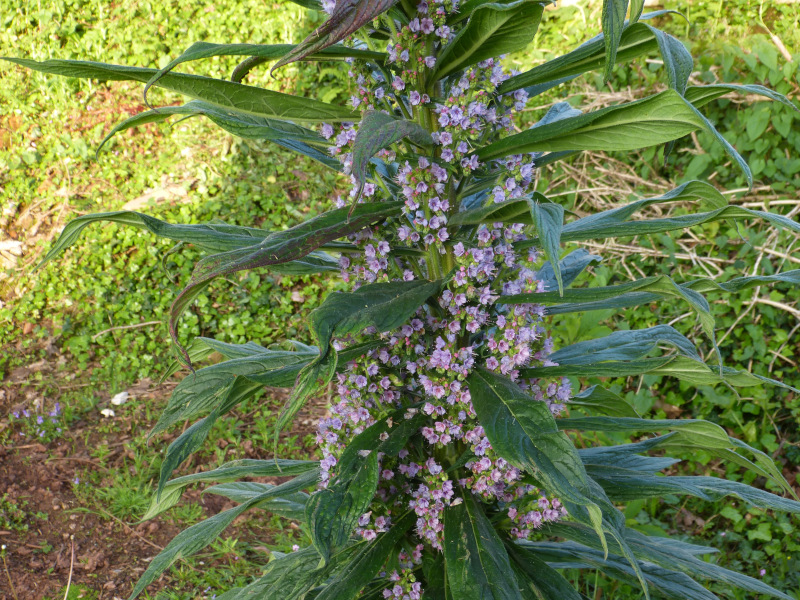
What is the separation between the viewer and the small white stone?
3.70m

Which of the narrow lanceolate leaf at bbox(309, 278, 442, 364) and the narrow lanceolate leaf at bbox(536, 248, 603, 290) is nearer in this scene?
the narrow lanceolate leaf at bbox(309, 278, 442, 364)

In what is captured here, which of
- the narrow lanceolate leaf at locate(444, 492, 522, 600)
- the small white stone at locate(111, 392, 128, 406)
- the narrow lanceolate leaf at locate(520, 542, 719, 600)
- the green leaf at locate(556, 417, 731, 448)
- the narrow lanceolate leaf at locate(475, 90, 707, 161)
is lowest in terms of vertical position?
the narrow lanceolate leaf at locate(520, 542, 719, 600)

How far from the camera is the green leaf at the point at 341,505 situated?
1.09 metres

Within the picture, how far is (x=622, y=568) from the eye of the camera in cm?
151

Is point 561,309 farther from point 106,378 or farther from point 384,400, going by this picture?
point 106,378

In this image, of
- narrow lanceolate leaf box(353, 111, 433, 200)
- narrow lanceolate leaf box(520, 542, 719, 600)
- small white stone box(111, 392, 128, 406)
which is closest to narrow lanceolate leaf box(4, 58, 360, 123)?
narrow lanceolate leaf box(353, 111, 433, 200)

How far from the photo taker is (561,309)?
4.43ft

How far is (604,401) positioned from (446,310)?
507 millimetres

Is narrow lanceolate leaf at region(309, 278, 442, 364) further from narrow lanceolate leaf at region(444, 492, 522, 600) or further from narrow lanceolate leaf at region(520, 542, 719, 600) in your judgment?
narrow lanceolate leaf at region(520, 542, 719, 600)

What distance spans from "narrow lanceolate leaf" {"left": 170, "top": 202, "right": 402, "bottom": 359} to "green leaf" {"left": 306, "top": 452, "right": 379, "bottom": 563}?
1.12 feet

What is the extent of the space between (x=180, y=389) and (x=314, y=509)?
0.41m

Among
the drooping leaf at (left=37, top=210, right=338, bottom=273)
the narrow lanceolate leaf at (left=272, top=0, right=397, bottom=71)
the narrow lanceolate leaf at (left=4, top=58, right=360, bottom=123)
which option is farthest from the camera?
the drooping leaf at (left=37, top=210, right=338, bottom=273)

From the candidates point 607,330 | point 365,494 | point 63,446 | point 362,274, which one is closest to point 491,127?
point 362,274

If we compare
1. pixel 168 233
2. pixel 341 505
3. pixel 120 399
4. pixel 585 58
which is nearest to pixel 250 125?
pixel 168 233
